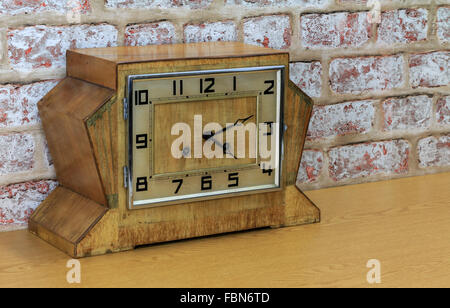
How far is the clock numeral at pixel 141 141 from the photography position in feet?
5.34

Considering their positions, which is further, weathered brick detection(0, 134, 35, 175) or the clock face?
weathered brick detection(0, 134, 35, 175)

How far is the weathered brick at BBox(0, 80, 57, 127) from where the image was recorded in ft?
5.78

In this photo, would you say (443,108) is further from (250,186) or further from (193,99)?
(193,99)

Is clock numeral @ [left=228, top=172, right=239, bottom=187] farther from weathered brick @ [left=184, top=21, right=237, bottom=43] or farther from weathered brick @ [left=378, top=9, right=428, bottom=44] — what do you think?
weathered brick @ [left=378, top=9, right=428, bottom=44]

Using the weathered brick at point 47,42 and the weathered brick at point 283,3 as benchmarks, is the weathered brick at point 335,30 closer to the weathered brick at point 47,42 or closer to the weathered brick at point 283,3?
the weathered brick at point 283,3

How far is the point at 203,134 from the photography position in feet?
5.53

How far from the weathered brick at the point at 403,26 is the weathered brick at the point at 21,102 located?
3.10ft

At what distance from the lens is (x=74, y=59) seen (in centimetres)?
173

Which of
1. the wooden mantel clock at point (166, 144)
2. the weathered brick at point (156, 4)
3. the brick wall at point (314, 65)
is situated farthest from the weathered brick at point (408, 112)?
the weathered brick at point (156, 4)

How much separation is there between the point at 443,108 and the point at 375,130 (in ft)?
0.82

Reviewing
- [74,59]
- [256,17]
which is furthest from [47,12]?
[256,17]

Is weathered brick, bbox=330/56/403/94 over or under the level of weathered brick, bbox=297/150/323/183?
over

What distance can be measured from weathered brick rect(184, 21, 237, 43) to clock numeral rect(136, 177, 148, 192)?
435 millimetres

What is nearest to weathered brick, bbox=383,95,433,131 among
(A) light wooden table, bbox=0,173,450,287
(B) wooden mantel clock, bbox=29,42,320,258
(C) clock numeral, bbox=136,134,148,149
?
(A) light wooden table, bbox=0,173,450,287
